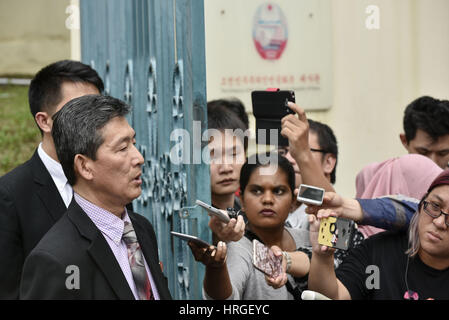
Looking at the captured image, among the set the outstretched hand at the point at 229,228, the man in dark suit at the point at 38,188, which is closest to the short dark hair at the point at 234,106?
the man in dark suit at the point at 38,188

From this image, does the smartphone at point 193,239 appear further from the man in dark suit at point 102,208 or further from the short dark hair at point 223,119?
the short dark hair at point 223,119

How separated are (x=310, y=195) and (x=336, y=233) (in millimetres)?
186

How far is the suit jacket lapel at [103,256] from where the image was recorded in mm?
1892

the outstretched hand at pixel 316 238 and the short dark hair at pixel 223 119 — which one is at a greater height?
the short dark hair at pixel 223 119

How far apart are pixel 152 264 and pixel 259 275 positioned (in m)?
0.71

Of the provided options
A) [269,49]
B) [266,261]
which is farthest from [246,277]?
[269,49]

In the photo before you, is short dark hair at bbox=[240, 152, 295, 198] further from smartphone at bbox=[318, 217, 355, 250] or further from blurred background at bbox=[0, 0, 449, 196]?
blurred background at bbox=[0, 0, 449, 196]

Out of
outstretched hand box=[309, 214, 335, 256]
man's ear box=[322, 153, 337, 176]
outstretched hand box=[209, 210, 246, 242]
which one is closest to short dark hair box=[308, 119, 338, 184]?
man's ear box=[322, 153, 337, 176]

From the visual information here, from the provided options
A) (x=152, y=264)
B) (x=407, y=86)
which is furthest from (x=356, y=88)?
(x=152, y=264)

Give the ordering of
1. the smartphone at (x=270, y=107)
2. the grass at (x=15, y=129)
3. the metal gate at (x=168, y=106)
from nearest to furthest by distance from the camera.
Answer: the metal gate at (x=168, y=106)
the smartphone at (x=270, y=107)
the grass at (x=15, y=129)

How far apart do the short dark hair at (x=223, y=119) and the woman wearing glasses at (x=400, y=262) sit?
3.19 feet

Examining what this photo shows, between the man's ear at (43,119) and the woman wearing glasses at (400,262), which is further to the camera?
the man's ear at (43,119)
